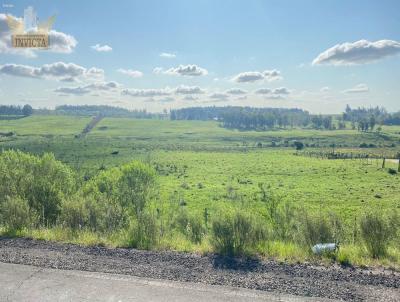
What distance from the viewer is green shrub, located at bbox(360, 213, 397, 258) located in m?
10.5

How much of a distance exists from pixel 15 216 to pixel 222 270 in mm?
9299

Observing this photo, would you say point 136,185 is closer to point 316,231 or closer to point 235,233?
point 235,233

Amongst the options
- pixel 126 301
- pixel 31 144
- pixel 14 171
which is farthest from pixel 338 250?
pixel 31 144

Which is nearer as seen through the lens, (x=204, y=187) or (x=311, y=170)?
(x=204, y=187)

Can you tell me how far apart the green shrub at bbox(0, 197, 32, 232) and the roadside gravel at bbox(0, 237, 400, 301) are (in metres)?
2.38

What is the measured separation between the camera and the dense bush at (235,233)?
1068cm

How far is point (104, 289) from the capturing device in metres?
8.28

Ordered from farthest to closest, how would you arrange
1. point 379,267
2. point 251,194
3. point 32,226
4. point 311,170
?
point 311,170 < point 251,194 < point 32,226 < point 379,267

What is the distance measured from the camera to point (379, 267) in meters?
9.36

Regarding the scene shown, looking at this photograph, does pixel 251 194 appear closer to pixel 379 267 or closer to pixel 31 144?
pixel 379 267

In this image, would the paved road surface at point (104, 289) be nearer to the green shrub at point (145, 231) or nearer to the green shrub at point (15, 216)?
the green shrub at point (145, 231)

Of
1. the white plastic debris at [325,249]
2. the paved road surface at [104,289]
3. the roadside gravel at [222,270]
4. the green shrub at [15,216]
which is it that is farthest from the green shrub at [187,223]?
the paved road surface at [104,289]

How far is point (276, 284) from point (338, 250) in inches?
115

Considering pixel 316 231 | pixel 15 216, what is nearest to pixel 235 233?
pixel 316 231
